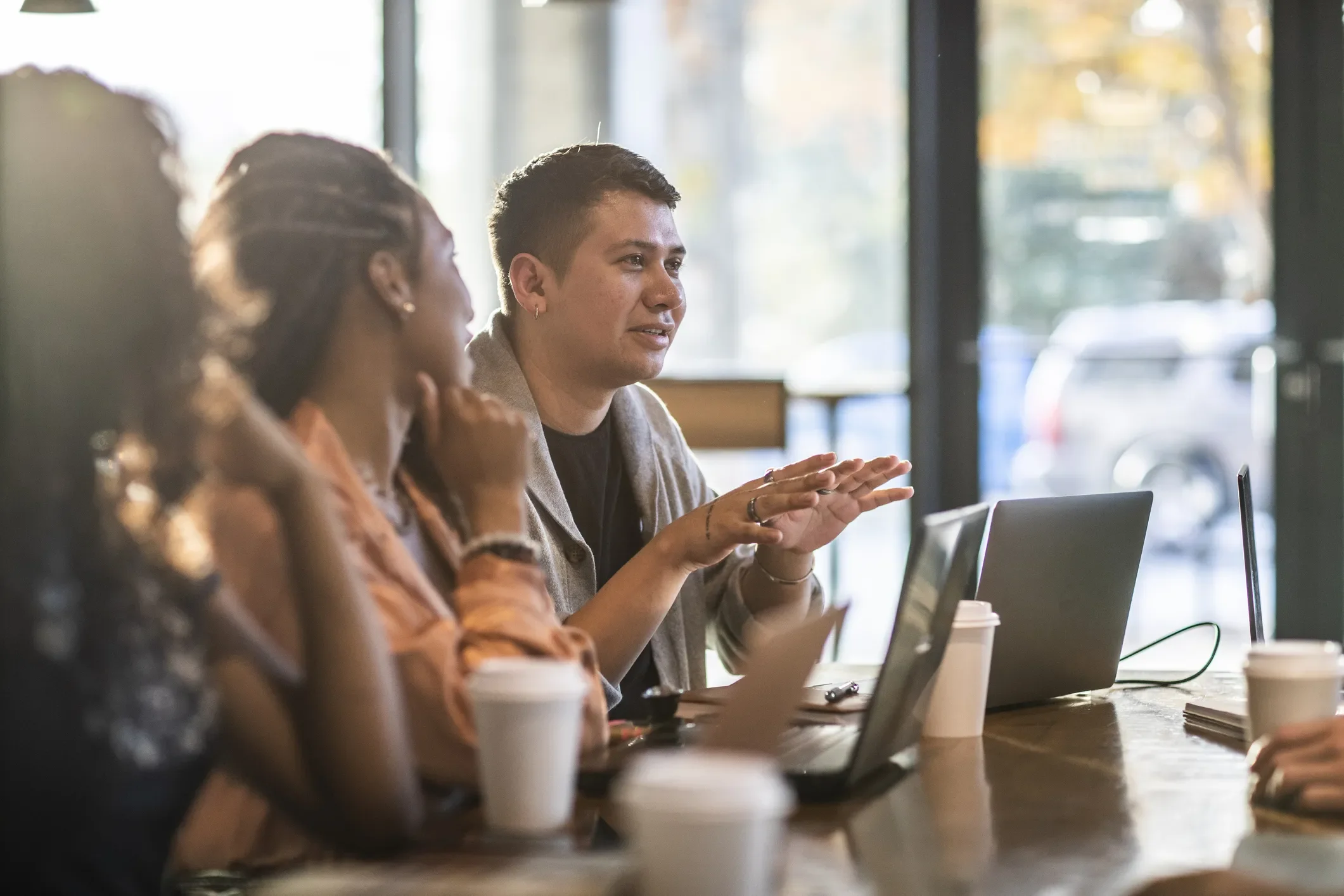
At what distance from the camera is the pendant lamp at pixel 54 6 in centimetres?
243

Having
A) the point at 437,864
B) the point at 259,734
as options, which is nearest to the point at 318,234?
the point at 259,734

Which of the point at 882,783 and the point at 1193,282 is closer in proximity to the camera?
the point at 882,783

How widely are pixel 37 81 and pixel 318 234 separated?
0.83 feet

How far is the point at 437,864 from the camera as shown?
905 millimetres

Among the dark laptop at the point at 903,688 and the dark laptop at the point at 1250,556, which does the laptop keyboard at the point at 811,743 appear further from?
the dark laptop at the point at 1250,556

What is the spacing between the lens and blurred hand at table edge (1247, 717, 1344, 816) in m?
1.17

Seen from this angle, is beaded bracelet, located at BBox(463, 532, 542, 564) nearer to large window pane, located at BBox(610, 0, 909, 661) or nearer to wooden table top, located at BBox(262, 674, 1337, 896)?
wooden table top, located at BBox(262, 674, 1337, 896)

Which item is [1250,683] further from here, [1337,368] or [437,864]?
[1337,368]

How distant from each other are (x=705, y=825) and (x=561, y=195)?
1.45 meters

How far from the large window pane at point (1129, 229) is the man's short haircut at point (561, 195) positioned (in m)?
2.39

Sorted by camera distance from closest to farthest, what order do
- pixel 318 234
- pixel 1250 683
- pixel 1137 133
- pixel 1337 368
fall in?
pixel 318 234 < pixel 1250 683 < pixel 1337 368 < pixel 1137 133

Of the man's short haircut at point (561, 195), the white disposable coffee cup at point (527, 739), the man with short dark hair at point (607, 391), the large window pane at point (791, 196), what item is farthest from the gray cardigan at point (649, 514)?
the large window pane at point (791, 196)

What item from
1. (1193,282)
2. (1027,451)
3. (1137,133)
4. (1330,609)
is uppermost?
(1137,133)

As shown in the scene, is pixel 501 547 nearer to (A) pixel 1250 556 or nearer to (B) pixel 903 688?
(B) pixel 903 688
